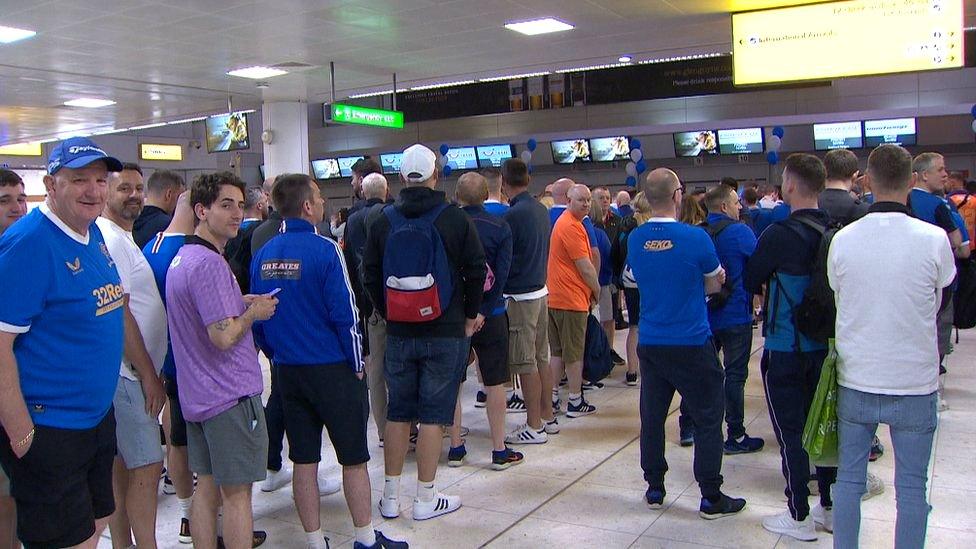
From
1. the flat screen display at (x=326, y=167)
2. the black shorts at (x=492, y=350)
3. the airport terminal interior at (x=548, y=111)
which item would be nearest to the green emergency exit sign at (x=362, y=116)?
the airport terminal interior at (x=548, y=111)

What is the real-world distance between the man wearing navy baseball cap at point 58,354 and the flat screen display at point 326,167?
17525 mm

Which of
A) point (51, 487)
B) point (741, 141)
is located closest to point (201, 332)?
point (51, 487)

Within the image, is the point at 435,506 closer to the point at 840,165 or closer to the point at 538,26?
the point at 840,165

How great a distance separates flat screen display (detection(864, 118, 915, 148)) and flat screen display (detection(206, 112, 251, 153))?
35.5ft

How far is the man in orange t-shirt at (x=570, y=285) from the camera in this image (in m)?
5.57

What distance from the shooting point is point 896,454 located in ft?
9.54

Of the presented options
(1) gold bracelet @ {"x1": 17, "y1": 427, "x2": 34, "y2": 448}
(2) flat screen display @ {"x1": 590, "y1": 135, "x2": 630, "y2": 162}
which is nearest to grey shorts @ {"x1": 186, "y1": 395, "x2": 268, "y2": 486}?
(1) gold bracelet @ {"x1": 17, "y1": 427, "x2": 34, "y2": 448}

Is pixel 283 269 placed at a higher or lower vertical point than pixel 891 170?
lower

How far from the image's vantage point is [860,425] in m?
2.97

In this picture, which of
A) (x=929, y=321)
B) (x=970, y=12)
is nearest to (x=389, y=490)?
(x=929, y=321)

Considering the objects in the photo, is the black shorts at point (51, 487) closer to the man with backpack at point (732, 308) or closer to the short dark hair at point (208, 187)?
the short dark hair at point (208, 187)

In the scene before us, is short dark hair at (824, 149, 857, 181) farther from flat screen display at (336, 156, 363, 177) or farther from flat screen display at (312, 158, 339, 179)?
flat screen display at (312, 158, 339, 179)

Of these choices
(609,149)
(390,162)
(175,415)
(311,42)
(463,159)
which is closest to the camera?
(175,415)

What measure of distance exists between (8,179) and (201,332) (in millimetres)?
1961
